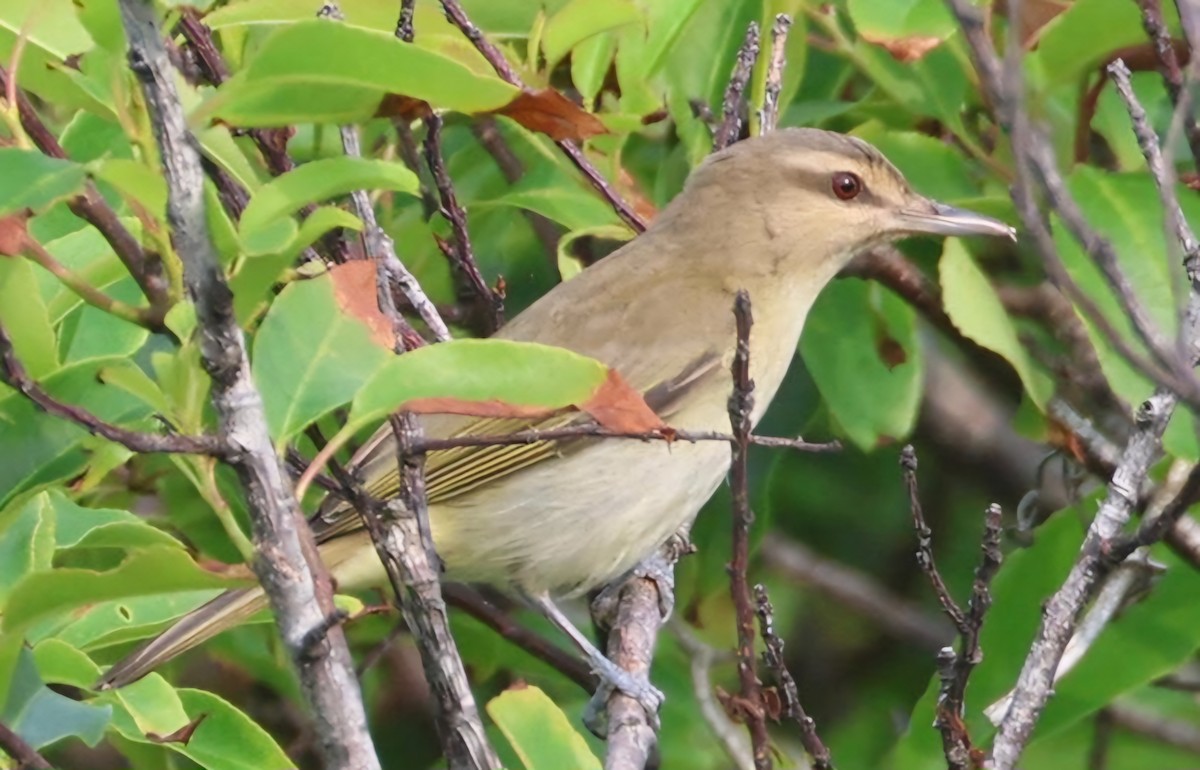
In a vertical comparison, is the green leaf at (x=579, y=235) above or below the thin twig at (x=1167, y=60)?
below

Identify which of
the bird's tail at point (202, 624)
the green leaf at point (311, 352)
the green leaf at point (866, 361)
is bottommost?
the bird's tail at point (202, 624)

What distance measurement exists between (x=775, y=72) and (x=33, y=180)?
2.13m

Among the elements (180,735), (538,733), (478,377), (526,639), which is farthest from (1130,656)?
(180,735)

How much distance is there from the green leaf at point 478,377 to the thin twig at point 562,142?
0.87m

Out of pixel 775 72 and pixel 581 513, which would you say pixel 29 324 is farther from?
pixel 775 72

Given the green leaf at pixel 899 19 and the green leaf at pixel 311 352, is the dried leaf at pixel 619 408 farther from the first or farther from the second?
the green leaf at pixel 899 19

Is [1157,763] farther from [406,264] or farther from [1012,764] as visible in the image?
[406,264]

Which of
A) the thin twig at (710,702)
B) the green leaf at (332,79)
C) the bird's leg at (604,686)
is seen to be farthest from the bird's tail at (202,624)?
the green leaf at (332,79)

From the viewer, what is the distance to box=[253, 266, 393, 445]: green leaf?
2328mm

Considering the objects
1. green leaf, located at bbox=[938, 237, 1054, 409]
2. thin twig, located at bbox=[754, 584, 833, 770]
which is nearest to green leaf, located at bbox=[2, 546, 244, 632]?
thin twig, located at bbox=[754, 584, 833, 770]

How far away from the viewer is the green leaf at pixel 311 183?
2.13m

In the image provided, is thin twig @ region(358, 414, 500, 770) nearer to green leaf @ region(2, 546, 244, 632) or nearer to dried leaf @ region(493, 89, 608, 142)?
green leaf @ region(2, 546, 244, 632)

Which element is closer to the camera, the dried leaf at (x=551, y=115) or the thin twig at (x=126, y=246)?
the dried leaf at (x=551, y=115)

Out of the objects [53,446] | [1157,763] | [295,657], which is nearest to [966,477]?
[1157,763]
